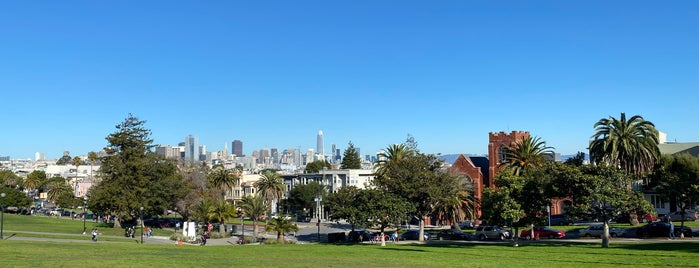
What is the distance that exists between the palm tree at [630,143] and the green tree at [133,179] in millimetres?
53899

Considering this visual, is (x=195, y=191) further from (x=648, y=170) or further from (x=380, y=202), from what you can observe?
(x=648, y=170)

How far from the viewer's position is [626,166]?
6488 cm

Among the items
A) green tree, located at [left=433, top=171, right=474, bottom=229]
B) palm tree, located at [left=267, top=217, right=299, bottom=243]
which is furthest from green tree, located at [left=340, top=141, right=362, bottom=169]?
palm tree, located at [left=267, top=217, right=299, bottom=243]

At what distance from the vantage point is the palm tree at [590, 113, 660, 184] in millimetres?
64062

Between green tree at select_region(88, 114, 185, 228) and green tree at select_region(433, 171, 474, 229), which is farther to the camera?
green tree at select_region(88, 114, 185, 228)

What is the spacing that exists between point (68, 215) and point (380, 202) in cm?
9712

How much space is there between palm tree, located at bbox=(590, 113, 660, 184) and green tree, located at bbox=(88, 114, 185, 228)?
53.9 m

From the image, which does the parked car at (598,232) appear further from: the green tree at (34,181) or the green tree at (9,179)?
the green tree at (34,181)

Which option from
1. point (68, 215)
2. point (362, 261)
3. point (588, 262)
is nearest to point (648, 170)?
point (588, 262)

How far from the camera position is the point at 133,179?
79875 mm

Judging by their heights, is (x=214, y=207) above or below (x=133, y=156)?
below

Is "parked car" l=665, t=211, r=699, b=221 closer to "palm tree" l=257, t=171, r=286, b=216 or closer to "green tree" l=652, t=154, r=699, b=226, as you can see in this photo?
"green tree" l=652, t=154, r=699, b=226

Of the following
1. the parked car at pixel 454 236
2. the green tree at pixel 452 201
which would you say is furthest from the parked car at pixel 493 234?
the green tree at pixel 452 201

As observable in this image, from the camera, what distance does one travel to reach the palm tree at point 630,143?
64.1m
